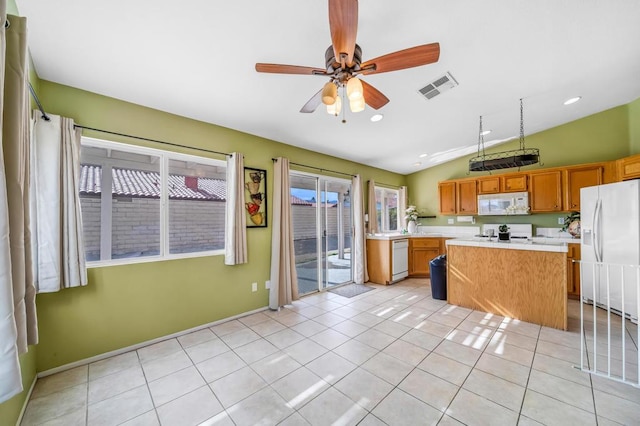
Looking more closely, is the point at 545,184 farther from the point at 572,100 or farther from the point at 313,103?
the point at 313,103

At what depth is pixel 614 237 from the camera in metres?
3.34

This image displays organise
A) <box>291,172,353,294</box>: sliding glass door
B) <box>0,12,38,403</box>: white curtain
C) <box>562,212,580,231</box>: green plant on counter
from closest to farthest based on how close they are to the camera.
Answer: <box>0,12,38,403</box>: white curtain, <box>562,212,580,231</box>: green plant on counter, <box>291,172,353,294</box>: sliding glass door

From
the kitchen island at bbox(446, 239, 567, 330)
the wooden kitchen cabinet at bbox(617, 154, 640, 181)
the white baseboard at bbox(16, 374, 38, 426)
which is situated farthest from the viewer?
the wooden kitchen cabinet at bbox(617, 154, 640, 181)

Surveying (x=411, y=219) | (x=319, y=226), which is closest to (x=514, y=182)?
(x=411, y=219)

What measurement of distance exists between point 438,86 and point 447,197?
351cm

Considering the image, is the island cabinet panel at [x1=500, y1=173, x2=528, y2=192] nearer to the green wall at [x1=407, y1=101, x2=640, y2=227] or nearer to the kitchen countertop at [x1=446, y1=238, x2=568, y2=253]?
the green wall at [x1=407, y1=101, x2=640, y2=227]

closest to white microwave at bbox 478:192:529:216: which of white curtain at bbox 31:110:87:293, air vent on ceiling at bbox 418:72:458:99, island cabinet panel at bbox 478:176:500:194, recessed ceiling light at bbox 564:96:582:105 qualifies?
island cabinet panel at bbox 478:176:500:194

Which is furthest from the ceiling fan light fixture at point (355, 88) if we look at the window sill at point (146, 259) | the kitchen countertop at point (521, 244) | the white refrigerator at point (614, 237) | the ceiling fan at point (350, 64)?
the white refrigerator at point (614, 237)

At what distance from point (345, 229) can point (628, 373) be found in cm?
378

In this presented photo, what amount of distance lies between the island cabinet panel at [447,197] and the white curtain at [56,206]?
6083mm

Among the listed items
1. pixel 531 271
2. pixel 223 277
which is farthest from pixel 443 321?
pixel 223 277

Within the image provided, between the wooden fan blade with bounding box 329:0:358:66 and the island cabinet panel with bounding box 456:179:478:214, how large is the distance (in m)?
4.94

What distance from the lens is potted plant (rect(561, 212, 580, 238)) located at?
407 centimetres

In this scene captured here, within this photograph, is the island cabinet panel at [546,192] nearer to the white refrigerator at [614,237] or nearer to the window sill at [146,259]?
the white refrigerator at [614,237]
